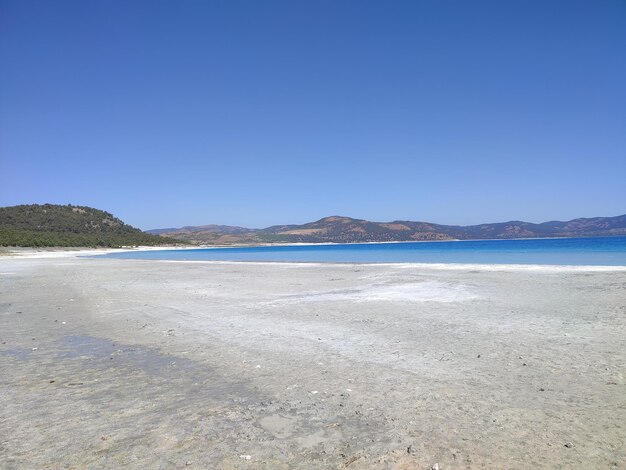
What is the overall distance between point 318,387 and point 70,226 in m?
126

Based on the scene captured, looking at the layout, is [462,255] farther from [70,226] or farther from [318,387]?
[70,226]

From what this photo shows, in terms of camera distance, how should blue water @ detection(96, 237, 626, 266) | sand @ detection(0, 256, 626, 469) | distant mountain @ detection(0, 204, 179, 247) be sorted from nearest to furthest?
1. sand @ detection(0, 256, 626, 469)
2. blue water @ detection(96, 237, 626, 266)
3. distant mountain @ detection(0, 204, 179, 247)

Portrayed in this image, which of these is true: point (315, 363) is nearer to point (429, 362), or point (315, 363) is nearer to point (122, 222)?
point (429, 362)

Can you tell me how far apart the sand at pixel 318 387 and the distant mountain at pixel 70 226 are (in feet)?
266

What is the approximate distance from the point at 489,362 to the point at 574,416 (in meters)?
2.33

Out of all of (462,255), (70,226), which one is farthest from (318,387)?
(70,226)

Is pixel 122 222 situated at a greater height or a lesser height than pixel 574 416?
greater

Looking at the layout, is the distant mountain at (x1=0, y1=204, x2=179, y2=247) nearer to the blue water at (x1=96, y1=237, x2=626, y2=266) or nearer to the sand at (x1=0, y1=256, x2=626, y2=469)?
the blue water at (x1=96, y1=237, x2=626, y2=266)

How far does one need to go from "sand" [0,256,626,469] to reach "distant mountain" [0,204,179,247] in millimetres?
81006

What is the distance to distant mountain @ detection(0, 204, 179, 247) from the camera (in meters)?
92.0

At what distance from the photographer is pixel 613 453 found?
13.4 ft

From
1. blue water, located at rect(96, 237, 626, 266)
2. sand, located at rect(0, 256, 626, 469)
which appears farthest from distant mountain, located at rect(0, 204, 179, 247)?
sand, located at rect(0, 256, 626, 469)

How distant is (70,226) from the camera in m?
113

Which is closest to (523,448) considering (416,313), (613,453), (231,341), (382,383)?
(613,453)
